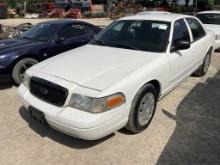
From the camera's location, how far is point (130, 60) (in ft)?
12.9

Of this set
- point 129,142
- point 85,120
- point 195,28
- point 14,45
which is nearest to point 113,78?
point 85,120

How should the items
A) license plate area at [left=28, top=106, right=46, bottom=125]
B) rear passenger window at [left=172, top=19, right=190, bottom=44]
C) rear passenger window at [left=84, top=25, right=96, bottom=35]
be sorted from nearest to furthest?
license plate area at [left=28, top=106, right=46, bottom=125] → rear passenger window at [left=172, top=19, right=190, bottom=44] → rear passenger window at [left=84, top=25, right=96, bottom=35]

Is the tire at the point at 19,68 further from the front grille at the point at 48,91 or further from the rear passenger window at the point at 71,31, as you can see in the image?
the front grille at the point at 48,91

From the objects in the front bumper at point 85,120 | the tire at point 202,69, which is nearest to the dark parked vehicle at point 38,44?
the front bumper at point 85,120

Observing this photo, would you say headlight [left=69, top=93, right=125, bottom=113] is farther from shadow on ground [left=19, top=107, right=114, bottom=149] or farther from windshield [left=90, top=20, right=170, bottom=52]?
windshield [left=90, top=20, right=170, bottom=52]

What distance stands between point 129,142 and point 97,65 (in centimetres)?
117

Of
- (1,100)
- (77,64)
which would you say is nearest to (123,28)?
(77,64)

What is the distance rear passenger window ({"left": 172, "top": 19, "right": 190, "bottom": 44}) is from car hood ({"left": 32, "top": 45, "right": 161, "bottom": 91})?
684 mm

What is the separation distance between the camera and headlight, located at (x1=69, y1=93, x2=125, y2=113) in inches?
124

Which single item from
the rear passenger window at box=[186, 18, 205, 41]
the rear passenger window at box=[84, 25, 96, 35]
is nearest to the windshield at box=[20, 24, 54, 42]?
the rear passenger window at box=[84, 25, 96, 35]

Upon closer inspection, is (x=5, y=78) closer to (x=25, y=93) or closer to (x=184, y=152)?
(x=25, y=93)

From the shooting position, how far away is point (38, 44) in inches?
242

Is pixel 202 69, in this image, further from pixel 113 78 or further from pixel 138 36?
pixel 113 78

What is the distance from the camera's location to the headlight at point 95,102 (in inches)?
124
